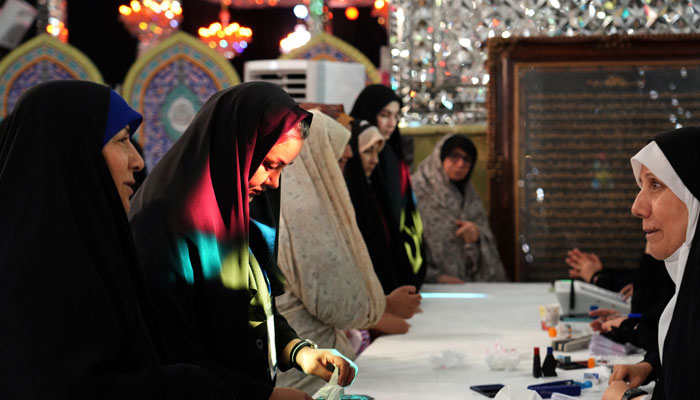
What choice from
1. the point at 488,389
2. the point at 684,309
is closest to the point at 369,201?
the point at 488,389

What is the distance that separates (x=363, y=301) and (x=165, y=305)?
995mm

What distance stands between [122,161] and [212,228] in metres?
0.31

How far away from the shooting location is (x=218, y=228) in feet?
5.41

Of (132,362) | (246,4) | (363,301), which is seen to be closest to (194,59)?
(363,301)

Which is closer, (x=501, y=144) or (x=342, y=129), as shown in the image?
(x=342, y=129)

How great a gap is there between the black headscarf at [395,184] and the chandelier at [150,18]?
21.6 feet

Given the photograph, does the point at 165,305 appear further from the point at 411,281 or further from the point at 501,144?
the point at 501,144

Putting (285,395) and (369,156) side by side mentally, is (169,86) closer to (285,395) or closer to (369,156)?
(369,156)

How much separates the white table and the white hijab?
1.11 feet

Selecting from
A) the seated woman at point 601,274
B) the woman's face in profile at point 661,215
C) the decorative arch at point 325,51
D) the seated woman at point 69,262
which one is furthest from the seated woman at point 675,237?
the decorative arch at point 325,51

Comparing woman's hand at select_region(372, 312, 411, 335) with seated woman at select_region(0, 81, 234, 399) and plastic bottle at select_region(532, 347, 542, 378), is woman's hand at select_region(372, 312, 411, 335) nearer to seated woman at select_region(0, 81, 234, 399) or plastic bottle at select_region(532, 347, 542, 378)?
plastic bottle at select_region(532, 347, 542, 378)

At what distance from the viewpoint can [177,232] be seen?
1595 millimetres

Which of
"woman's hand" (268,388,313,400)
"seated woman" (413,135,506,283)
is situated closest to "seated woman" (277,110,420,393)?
"woman's hand" (268,388,313,400)

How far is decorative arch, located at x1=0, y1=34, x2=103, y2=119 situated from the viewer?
19.3ft
